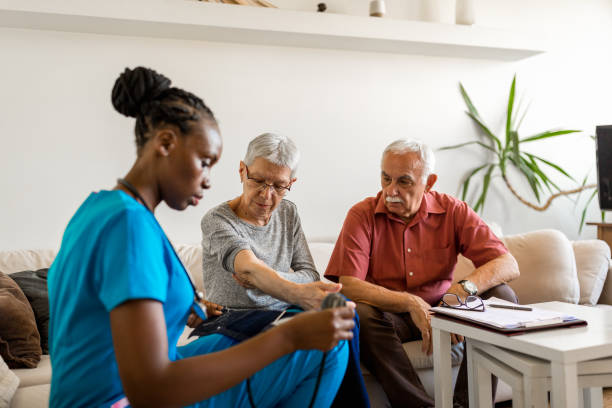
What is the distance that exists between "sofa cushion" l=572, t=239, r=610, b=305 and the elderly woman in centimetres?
164

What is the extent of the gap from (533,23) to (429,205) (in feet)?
→ 7.17

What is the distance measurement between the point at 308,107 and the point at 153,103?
239 centimetres

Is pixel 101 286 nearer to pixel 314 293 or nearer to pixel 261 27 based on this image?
pixel 314 293

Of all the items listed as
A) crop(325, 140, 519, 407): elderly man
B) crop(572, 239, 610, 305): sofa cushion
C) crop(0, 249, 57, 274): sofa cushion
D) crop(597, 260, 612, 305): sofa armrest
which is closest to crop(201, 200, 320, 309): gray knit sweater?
crop(325, 140, 519, 407): elderly man

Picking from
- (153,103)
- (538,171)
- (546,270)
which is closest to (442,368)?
(546,270)

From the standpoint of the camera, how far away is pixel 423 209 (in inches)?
96.2

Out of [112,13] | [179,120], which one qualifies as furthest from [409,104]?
[179,120]

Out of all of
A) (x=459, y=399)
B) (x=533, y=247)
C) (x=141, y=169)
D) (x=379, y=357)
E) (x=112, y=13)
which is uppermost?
(x=112, y=13)

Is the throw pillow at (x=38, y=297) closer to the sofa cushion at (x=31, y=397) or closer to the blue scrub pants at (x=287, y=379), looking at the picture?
the sofa cushion at (x=31, y=397)

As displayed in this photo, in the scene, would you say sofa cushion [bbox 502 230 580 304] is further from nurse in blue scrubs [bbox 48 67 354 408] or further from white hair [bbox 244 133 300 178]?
nurse in blue scrubs [bbox 48 67 354 408]

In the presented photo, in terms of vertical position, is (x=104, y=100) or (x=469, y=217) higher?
(x=104, y=100)

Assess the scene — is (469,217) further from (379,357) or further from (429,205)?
(379,357)

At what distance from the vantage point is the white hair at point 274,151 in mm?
1955

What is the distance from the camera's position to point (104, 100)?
9.82ft
